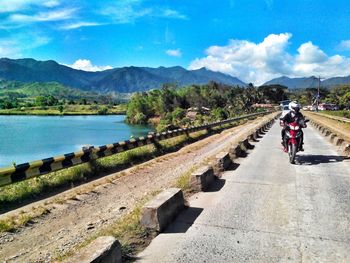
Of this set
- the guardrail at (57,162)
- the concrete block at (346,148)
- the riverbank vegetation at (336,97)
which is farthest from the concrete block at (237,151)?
the riverbank vegetation at (336,97)

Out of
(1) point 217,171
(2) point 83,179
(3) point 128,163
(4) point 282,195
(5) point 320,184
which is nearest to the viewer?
(4) point 282,195

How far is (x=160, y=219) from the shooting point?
5699 mm

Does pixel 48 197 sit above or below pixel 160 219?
below

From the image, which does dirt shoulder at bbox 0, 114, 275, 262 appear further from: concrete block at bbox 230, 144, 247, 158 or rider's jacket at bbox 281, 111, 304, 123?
rider's jacket at bbox 281, 111, 304, 123

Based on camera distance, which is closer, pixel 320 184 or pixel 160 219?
pixel 160 219

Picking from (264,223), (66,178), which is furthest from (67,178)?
(264,223)

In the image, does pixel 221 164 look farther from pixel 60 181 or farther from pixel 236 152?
pixel 60 181

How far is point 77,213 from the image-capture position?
26.7ft

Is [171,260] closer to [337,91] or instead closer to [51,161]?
[51,161]

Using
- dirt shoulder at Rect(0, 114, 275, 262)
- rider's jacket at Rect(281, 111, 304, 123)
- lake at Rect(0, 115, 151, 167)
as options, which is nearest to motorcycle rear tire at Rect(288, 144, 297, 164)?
rider's jacket at Rect(281, 111, 304, 123)

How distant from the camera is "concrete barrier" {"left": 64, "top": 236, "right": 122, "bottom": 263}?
3898mm

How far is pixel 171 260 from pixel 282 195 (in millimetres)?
3912

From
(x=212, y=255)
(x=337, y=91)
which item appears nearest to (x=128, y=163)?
(x=212, y=255)

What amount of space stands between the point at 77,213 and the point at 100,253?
438 centimetres
